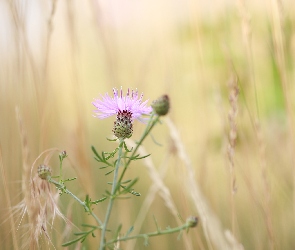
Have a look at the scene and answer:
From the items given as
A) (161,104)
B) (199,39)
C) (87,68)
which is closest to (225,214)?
(199,39)

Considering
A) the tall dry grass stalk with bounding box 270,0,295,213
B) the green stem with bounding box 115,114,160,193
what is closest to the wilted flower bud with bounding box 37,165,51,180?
the green stem with bounding box 115,114,160,193

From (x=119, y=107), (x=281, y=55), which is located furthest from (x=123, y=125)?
(x=281, y=55)

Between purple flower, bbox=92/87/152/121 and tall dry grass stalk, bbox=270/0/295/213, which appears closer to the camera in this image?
purple flower, bbox=92/87/152/121

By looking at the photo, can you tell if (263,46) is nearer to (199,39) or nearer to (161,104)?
(199,39)

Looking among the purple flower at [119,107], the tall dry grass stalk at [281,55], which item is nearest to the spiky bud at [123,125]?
the purple flower at [119,107]

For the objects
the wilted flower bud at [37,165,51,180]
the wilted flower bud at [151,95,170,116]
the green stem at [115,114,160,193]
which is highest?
the wilted flower bud at [151,95,170,116]

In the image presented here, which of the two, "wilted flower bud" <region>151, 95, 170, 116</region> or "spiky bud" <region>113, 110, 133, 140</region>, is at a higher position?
"wilted flower bud" <region>151, 95, 170, 116</region>

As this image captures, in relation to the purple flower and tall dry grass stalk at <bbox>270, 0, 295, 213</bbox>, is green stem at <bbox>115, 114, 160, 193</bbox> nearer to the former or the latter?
the purple flower

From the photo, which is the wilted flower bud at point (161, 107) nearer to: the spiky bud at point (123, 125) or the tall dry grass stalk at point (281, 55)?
the spiky bud at point (123, 125)

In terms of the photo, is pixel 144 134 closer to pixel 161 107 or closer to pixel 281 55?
pixel 161 107
